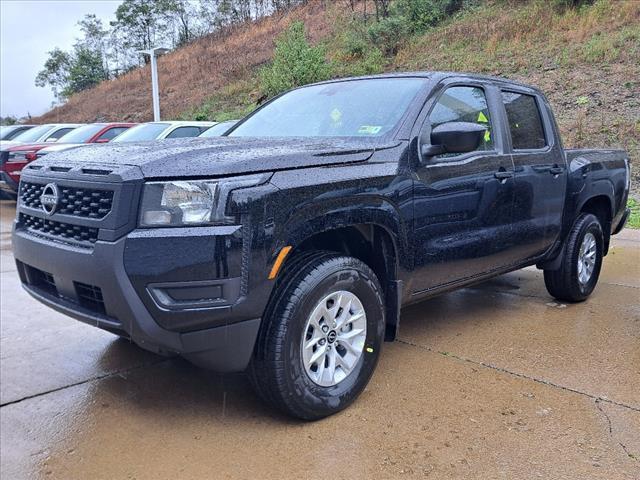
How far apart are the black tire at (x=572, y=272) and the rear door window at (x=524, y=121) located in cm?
84

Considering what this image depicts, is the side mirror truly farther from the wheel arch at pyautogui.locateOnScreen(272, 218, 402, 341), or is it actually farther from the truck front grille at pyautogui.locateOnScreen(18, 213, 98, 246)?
the truck front grille at pyautogui.locateOnScreen(18, 213, 98, 246)

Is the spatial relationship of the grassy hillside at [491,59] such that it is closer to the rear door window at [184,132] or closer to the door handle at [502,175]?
the door handle at [502,175]

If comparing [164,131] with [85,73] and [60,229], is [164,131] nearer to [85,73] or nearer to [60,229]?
[60,229]

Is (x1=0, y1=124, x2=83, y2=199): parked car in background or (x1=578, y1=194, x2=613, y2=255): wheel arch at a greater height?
(x1=0, y1=124, x2=83, y2=199): parked car in background

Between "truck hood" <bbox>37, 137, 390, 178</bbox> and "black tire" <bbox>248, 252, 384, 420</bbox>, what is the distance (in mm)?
506

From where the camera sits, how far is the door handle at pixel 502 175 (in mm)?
3970

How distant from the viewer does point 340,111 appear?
12.5 feet

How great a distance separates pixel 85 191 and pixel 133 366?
1.43m

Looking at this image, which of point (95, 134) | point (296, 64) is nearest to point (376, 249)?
point (95, 134)

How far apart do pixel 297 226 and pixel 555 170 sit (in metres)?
2.72

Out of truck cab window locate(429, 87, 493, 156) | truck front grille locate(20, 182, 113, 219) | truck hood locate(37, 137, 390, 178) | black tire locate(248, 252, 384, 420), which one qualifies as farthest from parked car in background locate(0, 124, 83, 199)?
black tire locate(248, 252, 384, 420)

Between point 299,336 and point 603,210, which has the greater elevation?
point 299,336

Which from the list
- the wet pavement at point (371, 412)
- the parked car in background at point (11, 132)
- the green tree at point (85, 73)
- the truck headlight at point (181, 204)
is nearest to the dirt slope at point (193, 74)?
the green tree at point (85, 73)

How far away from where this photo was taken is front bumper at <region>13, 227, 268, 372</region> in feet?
8.20
